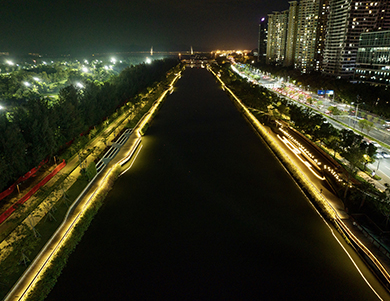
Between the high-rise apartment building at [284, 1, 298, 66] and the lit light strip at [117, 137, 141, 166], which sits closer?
the lit light strip at [117, 137, 141, 166]

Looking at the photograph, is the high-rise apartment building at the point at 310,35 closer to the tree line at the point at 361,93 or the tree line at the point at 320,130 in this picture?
the tree line at the point at 361,93

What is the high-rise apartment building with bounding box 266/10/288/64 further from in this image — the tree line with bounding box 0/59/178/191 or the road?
the tree line with bounding box 0/59/178/191

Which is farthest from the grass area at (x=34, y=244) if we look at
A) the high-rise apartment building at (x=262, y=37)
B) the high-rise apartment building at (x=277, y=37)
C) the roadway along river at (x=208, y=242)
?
the high-rise apartment building at (x=262, y=37)

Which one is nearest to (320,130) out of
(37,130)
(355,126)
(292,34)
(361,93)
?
(355,126)

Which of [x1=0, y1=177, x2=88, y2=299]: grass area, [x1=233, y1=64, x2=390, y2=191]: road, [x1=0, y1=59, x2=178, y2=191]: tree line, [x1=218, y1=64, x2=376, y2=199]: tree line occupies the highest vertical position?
[x1=0, y1=59, x2=178, y2=191]: tree line

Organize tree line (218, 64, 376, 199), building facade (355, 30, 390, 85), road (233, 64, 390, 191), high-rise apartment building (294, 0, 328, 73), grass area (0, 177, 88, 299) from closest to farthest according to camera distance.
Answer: grass area (0, 177, 88, 299), tree line (218, 64, 376, 199), road (233, 64, 390, 191), building facade (355, 30, 390, 85), high-rise apartment building (294, 0, 328, 73)

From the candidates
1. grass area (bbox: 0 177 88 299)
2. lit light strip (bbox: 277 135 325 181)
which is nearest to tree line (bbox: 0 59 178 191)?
grass area (bbox: 0 177 88 299)
